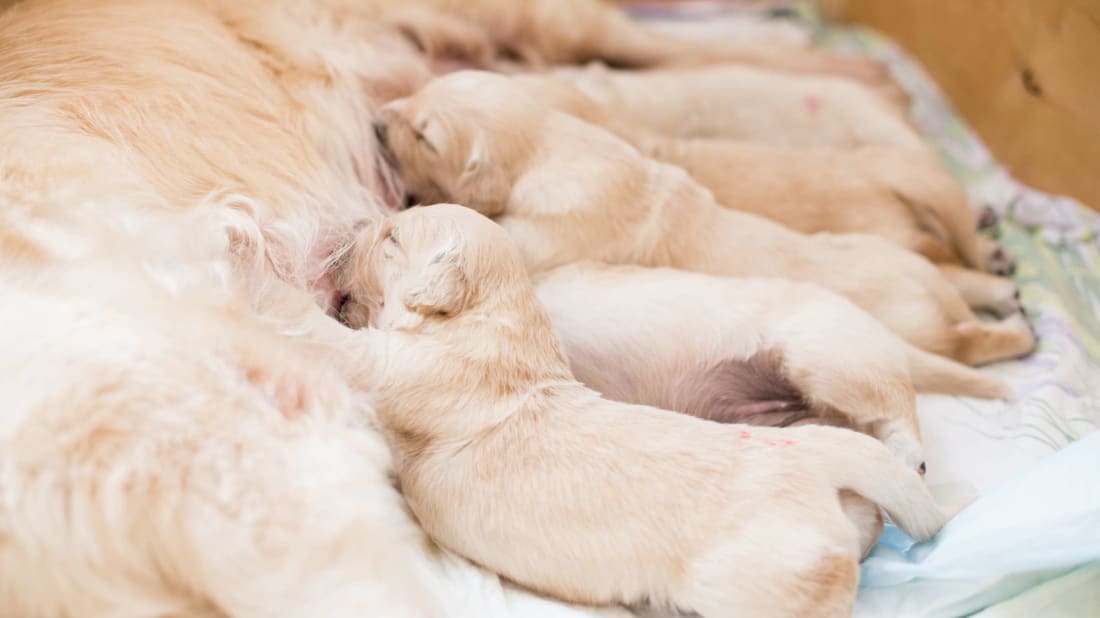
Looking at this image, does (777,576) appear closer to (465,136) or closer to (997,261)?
(465,136)

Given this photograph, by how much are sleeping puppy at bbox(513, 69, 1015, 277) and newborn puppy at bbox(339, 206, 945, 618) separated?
58 centimetres

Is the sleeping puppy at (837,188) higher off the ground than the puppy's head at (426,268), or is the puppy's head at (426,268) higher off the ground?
the puppy's head at (426,268)

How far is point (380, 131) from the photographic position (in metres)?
1.49

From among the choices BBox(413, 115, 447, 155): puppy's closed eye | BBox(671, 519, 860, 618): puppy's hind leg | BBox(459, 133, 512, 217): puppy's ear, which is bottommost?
BBox(671, 519, 860, 618): puppy's hind leg

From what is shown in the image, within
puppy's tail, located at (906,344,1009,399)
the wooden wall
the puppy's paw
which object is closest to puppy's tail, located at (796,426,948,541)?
puppy's tail, located at (906,344,1009,399)

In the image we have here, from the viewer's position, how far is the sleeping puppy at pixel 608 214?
4.65 feet

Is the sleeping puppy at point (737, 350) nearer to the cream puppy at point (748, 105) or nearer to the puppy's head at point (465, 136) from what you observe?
the puppy's head at point (465, 136)

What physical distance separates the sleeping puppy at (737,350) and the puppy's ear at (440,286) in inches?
5.5

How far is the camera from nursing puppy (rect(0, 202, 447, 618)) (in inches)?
31.3

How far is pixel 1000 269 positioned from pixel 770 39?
1.00 m

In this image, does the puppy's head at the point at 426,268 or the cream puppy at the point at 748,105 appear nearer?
the puppy's head at the point at 426,268

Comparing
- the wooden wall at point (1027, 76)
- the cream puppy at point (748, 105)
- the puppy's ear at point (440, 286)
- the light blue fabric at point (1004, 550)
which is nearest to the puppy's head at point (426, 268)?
the puppy's ear at point (440, 286)

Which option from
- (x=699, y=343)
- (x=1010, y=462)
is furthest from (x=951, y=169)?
(x=699, y=343)

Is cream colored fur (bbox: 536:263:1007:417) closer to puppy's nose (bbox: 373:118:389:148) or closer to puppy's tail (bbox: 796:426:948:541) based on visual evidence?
puppy's tail (bbox: 796:426:948:541)
